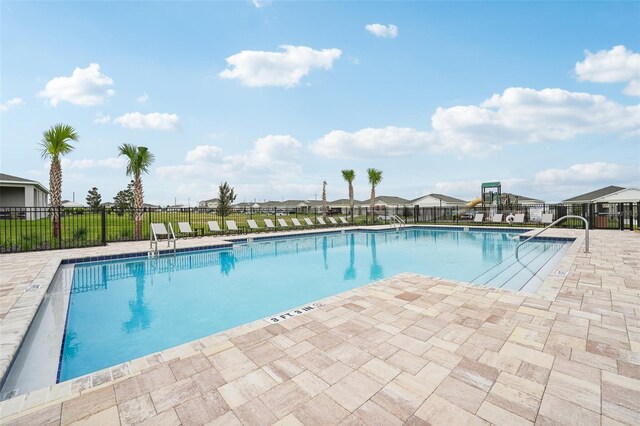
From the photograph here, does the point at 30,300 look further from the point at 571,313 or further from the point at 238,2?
the point at 238,2

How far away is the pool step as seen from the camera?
16.8 feet

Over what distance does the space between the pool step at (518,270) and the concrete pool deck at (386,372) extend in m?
1.42

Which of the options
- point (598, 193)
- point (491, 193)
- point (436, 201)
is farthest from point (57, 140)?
point (598, 193)

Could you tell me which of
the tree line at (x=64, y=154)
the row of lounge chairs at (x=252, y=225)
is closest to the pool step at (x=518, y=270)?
the row of lounge chairs at (x=252, y=225)

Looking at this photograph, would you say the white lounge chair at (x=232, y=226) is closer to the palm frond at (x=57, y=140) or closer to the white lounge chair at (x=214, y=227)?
the white lounge chair at (x=214, y=227)

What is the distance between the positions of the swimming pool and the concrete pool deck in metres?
0.91

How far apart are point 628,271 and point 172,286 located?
8455mm

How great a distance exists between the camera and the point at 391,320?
3170mm

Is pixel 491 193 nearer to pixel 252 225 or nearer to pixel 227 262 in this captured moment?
pixel 252 225

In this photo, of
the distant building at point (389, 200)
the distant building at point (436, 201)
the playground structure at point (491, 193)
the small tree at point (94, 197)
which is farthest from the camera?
the distant building at point (389, 200)

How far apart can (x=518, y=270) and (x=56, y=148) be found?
14260 millimetres

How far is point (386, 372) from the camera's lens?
2188 mm

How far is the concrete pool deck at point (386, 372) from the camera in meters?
1.76

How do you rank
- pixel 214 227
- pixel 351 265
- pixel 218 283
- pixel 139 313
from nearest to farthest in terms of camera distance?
pixel 139 313
pixel 218 283
pixel 351 265
pixel 214 227
